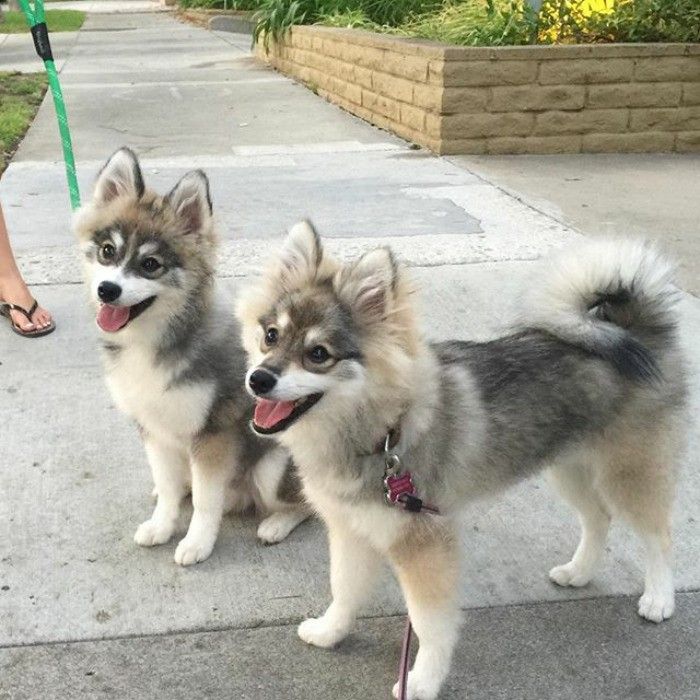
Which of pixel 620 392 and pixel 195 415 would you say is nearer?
pixel 620 392

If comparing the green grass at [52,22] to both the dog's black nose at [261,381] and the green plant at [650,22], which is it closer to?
the green plant at [650,22]

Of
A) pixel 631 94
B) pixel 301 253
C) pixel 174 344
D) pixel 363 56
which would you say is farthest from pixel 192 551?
pixel 363 56

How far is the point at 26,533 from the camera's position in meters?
3.33

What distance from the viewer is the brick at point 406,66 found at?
920 cm

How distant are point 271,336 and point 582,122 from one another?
7.74 metres

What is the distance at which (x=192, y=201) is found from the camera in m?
3.20

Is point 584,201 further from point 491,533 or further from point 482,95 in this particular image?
point 491,533

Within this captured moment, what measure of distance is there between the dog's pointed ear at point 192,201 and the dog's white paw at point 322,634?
4.87 ft

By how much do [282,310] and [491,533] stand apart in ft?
4.84

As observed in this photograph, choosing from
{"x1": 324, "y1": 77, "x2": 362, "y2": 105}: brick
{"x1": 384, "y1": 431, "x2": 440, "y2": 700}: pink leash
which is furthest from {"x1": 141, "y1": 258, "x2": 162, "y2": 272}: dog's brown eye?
{"x1": 324, "y1": 77, "x2": 362, "y2": 105}: brick

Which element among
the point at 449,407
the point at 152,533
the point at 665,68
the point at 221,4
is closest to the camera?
the point at 449,407

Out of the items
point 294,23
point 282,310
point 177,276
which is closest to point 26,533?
point 177,276

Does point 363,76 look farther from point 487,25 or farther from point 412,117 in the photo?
point 487,25

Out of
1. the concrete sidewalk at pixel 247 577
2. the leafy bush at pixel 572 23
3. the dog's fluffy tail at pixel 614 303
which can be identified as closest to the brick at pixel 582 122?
the leafy bush at pixel 572 23
